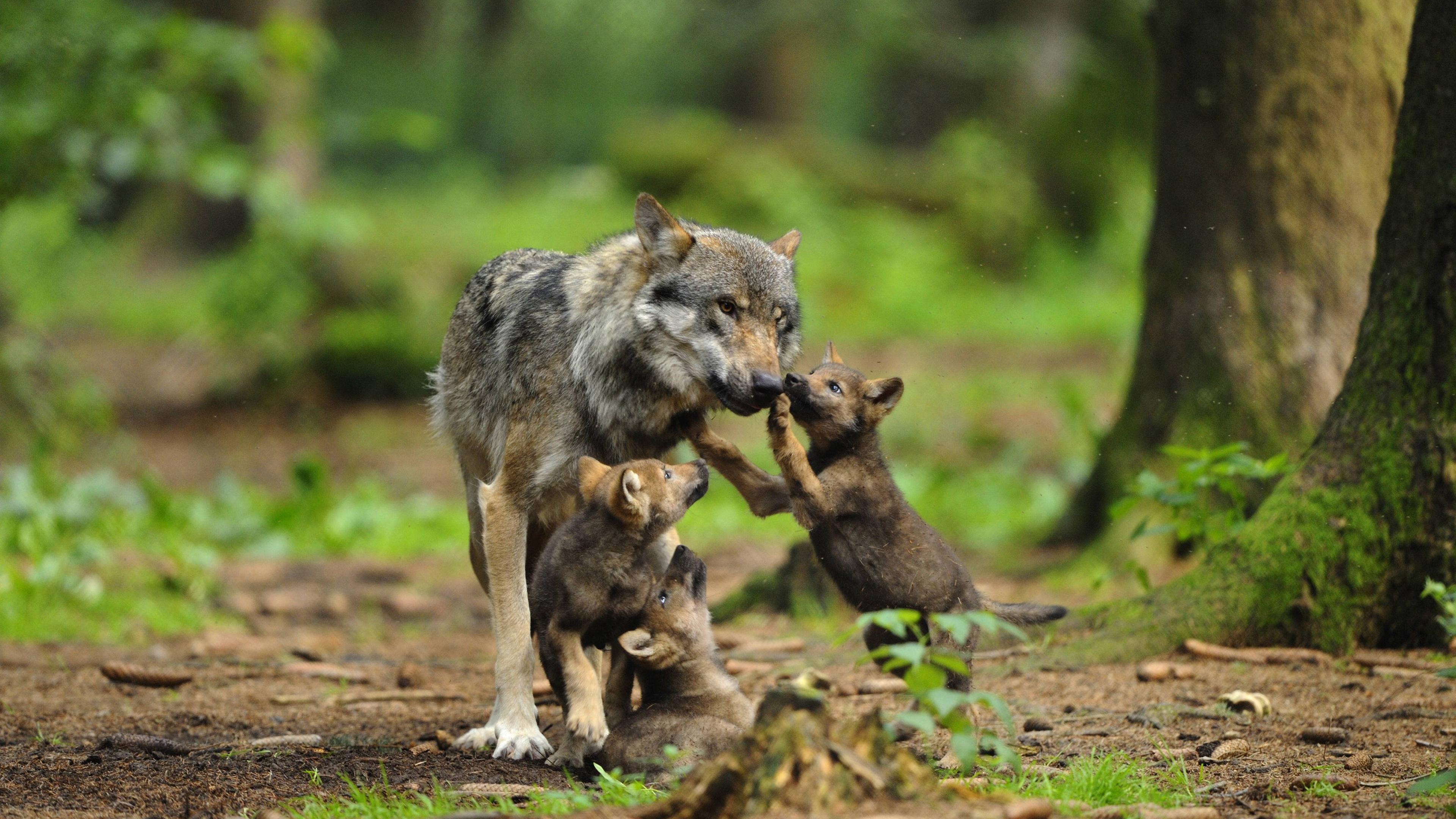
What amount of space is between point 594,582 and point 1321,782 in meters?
2.47

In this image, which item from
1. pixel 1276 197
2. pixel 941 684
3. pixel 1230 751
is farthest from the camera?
pixel 1276 197

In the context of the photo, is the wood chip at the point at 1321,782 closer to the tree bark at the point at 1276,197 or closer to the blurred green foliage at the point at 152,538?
the tree bark at the point at 1276,197

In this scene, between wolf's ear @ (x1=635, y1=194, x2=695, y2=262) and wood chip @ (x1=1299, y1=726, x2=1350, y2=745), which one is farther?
wolf's ear @ (x1=635, y1=194, x2=695, y2=262)

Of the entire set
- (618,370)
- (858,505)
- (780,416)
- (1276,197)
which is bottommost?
(858,505)

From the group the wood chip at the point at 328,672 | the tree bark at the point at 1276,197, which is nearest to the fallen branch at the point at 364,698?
the wood chip at the point at 328,672

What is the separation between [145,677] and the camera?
18.8 ft

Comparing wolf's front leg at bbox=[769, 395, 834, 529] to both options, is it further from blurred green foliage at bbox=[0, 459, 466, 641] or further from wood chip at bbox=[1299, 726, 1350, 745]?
blurred green foliage at bbox=[0, 459, 466, 641]

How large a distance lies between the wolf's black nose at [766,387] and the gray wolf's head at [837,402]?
0.04 metres

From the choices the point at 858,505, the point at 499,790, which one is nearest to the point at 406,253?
Answer: the point at 858,505

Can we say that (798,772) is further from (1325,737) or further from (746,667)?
(746,667)

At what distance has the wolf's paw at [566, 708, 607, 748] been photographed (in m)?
4.36

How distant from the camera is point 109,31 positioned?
937 centimetres

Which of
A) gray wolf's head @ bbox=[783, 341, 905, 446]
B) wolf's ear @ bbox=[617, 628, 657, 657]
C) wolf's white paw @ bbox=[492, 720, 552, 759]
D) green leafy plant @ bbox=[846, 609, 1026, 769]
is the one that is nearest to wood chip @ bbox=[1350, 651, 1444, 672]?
gray wolf's head @ bbox=[783, 341, 905, 446]

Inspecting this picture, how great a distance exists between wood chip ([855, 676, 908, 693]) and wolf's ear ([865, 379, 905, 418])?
122cm
